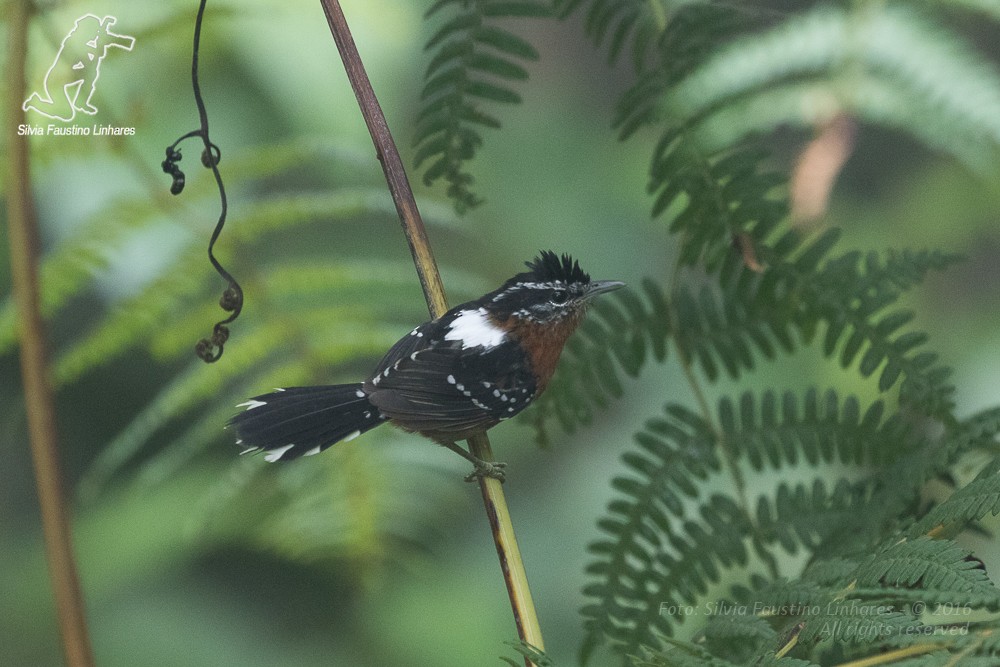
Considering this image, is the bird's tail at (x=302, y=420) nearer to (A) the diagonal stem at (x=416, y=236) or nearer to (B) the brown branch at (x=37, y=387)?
(A) the diagonal stem at (x=416, y=236)

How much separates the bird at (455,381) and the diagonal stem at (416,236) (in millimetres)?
137

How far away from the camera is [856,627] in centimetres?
119

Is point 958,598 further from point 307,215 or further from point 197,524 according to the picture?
point 197,524

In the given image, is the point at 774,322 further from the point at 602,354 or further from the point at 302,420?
the point at 302,420

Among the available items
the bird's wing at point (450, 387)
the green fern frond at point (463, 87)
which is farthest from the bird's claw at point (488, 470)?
the green fern frond at point (463, 87)

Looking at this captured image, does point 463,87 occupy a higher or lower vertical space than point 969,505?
higher

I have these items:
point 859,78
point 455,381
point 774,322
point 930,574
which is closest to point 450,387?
point 455,381

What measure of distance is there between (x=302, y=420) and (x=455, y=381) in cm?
30

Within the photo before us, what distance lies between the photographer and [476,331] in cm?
175

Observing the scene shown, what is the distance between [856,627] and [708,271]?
0.86 m

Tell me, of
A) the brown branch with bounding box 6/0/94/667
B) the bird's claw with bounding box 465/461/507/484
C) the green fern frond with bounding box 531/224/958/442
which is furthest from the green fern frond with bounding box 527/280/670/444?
the brown branch with bounding box 6/0/94/667

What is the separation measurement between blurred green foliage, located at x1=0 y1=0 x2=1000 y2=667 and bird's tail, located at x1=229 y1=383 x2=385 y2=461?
1.99ft

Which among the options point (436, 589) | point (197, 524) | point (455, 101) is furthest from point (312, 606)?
point (455, 101)

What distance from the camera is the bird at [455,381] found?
1557 mm
